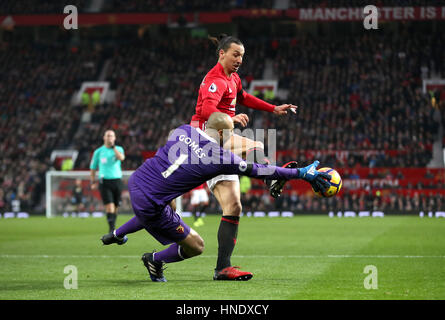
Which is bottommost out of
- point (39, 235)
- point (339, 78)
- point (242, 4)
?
point (39, 235)

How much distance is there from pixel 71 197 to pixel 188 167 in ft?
76.4

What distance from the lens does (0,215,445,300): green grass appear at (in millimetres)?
7066

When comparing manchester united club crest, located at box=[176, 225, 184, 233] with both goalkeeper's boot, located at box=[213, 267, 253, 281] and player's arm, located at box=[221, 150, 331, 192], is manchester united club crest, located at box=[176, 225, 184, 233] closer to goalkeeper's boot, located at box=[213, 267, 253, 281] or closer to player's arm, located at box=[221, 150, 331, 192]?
goalkeeper's boot, located at box=[213, 267, 253, 281]

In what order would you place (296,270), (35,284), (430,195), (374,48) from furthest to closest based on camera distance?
1. (374,48)
2. (430,195)
3. (296,270)
4. (35,284)

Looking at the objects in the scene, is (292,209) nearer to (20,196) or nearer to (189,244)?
(20,196)

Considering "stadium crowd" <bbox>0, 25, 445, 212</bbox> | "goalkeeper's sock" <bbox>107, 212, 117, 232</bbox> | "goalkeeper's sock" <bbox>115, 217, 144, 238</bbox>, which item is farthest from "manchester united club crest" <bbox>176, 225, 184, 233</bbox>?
"stadium crowd" <bbox>0, 25, 445, 212</bbox>

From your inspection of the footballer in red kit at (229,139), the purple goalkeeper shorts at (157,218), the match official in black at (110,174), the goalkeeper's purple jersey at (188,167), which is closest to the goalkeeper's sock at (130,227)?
the purple goalkeeper shorts at (157,218)

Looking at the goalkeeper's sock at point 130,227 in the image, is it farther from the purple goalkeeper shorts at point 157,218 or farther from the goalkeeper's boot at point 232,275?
the goalkeeper's boot at point 232,275

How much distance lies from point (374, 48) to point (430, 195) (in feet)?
45.1

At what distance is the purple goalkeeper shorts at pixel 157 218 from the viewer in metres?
7.55

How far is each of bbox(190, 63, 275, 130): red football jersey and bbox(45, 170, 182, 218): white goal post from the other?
21.1m

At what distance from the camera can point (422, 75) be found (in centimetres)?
3812

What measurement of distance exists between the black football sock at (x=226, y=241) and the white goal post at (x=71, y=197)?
21115 millimetres
